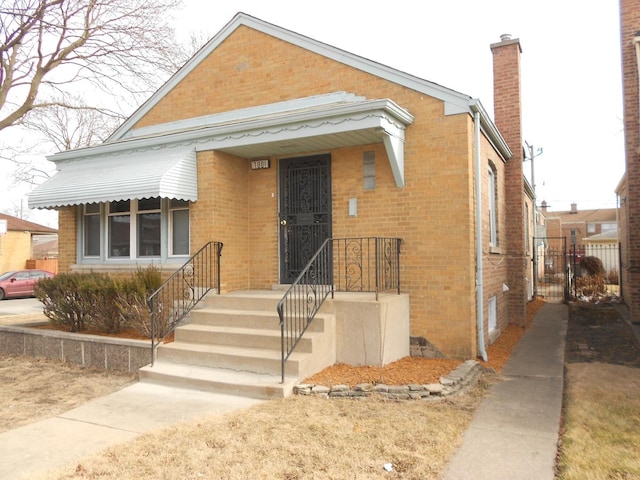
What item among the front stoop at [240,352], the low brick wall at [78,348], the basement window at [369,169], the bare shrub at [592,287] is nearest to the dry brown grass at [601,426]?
the front stoop at [240,352]

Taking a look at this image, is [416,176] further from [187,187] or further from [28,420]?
[28,420]

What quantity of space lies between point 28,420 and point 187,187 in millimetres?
4270

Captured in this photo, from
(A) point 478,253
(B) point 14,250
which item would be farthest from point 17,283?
(A) point 478,253

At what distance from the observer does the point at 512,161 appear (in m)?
10.6

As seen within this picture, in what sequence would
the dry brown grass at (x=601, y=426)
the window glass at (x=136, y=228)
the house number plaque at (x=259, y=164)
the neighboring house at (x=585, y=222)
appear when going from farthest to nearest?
the neighboring house at (x=585, y=222) → the window glass at (x=136, y=228) → the house number plaque at (x=259, y=164) → the dry brown grass at (x=601, y=426)

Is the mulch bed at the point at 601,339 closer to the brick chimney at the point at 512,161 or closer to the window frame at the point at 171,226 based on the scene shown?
the brick chimney at the point at 512,161

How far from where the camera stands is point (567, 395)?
18.3ft

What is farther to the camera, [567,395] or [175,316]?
[175,316]

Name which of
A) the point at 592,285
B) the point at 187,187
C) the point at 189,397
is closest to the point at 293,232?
the point at 187,187

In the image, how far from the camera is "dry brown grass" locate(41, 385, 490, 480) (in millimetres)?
3637

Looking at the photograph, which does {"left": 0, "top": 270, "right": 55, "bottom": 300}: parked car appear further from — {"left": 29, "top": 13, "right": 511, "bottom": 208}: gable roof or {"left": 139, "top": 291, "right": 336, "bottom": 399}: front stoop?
{"left": 139, "top": 291, "right": 336, "bottom": 399}: front stoop

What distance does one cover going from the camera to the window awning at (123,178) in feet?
26.0

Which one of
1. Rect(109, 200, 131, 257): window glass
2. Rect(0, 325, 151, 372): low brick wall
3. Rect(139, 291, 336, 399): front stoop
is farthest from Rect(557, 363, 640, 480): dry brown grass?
Rect(109, 200, 131, 257): window glass

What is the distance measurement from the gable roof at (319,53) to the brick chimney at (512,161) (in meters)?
3.96
